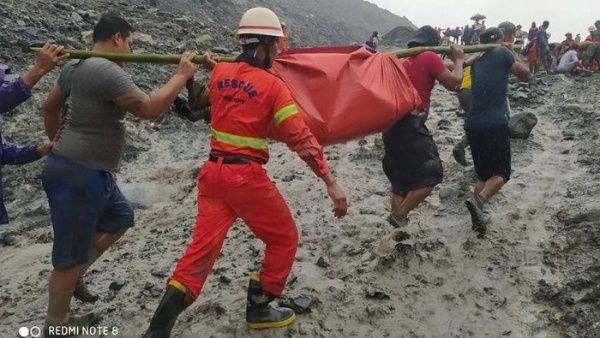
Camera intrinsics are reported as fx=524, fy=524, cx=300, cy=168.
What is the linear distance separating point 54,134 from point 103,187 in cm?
60

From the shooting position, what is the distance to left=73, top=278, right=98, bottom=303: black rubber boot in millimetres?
3547

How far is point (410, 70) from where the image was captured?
4.33 m

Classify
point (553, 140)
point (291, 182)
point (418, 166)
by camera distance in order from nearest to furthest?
point (418, 166)
point (291, 182)
point (553, 140)

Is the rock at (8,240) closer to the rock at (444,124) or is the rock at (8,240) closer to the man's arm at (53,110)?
the man's arm at (53,110)

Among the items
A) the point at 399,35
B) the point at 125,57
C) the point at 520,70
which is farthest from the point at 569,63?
the point at 399,35

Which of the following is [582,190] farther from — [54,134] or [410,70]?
[54,134]

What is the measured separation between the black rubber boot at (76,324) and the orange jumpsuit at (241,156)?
2.64 feet

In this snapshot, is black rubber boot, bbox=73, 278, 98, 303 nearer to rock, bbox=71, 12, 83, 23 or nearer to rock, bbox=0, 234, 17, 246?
rock, bbox=0, 234, 17, 246

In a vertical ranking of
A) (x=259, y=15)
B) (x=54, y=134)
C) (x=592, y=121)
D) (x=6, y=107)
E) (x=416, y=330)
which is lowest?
(x=416, y=330)

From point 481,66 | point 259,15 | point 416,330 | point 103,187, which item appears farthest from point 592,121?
point 103,187

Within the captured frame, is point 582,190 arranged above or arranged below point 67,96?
below

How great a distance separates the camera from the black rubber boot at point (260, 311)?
324 centimetres

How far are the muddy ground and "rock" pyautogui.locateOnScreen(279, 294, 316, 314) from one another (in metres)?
0.05

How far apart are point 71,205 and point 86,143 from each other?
355 mm
